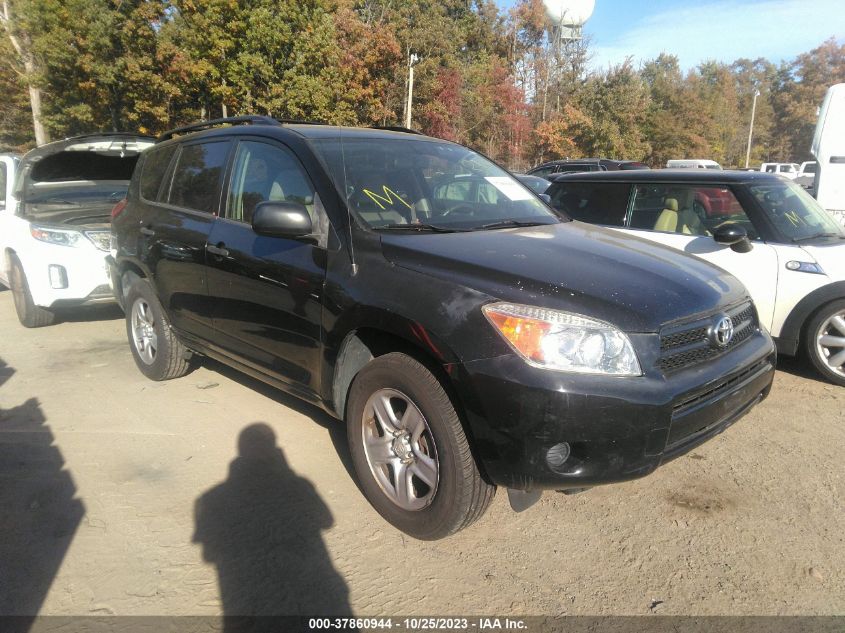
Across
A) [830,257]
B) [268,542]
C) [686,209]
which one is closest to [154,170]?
[268,542]

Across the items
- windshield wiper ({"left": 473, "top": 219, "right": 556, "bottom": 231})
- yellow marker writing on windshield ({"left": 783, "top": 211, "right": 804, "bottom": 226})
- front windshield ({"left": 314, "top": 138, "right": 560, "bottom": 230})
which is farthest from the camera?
yellow marker writing on windshield ({"left": 783, "top": 211, "right": 804, "bottom": 226})

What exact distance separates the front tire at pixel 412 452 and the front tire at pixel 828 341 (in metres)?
3.48

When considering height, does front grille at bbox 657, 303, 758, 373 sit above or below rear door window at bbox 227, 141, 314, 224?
below

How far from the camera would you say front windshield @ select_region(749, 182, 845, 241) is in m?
5.09

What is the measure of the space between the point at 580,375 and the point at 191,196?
3128 mm

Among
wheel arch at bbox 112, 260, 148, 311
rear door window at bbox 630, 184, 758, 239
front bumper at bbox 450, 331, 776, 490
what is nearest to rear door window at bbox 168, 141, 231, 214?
wheel arch at bbox 112, 260, 148, 311

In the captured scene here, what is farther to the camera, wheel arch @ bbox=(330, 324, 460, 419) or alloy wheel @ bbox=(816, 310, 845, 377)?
alloy wheel @ bbox=(816, 310, 845, 377)

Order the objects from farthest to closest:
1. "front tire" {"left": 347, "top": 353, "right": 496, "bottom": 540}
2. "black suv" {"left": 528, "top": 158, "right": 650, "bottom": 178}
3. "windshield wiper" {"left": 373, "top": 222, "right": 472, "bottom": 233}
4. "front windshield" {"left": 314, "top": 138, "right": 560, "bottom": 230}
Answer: "black suv" {"left": 528, "top": 158, "right": 650, "bottom": 178}, "front windshield" {"left": 314, "top": 138, "right": 560, "bottom": 230}, "windshield wiper" {"left": 373, "top": 222, "right": 472, "bottom": 233}, "front tire" {"left": 347, "top": 353, "right": 496, "bottom": 540}

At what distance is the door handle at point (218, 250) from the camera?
3792 millimetres

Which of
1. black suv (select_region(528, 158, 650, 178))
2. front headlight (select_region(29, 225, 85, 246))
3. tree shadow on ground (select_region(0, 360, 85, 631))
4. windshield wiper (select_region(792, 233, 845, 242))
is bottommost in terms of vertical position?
tree shadow on ground (select_region(0, 360, 85, 631))

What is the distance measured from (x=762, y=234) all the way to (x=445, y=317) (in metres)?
3.70

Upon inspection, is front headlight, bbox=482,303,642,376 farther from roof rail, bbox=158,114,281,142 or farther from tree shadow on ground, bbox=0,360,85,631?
roof rail, bbox=158,114,281,142

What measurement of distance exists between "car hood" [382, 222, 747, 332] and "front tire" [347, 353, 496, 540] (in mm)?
486

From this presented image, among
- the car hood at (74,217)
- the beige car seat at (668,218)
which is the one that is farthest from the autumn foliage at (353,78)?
the beige car seat at (668,218)
